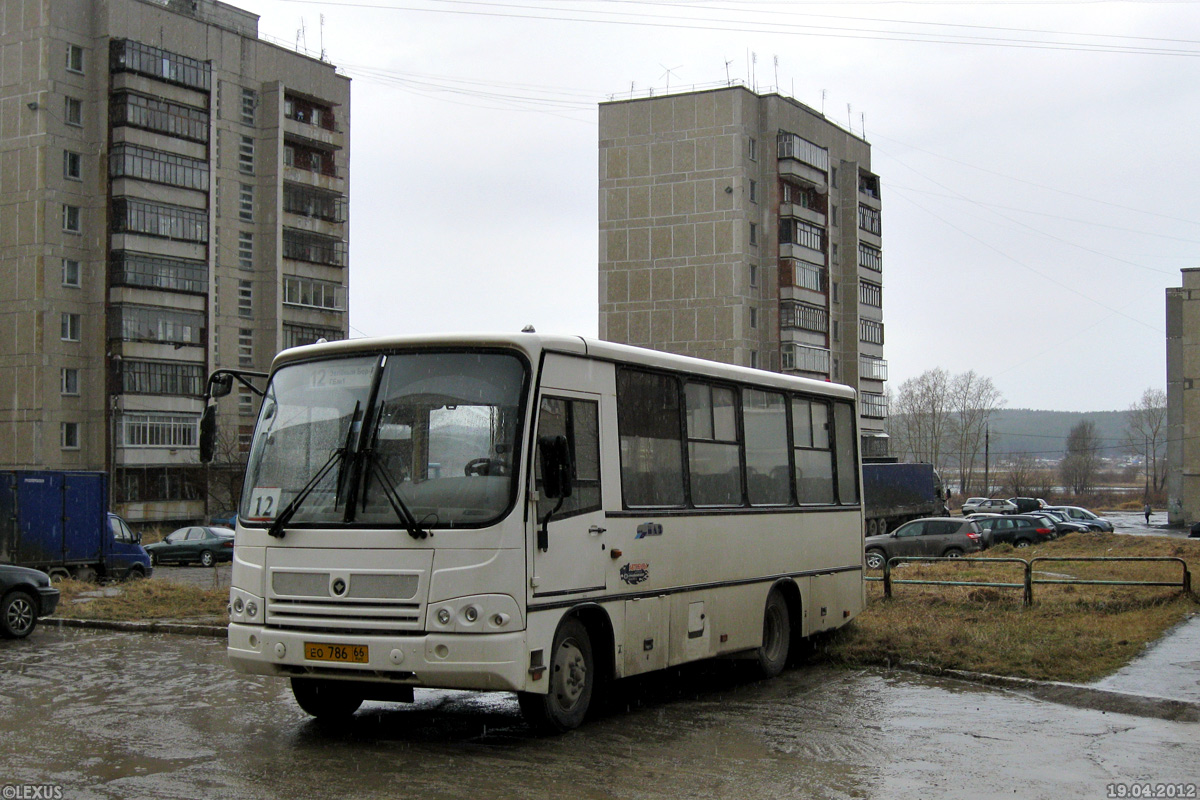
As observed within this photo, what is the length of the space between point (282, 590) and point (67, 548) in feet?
73.7

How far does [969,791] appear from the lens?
794cm

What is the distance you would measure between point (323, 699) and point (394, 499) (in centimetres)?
211

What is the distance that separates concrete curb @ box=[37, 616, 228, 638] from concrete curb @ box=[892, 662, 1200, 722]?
9.60 metres

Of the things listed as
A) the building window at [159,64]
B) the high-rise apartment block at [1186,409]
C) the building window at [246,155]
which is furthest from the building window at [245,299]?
the high-rise apartment block at [1186,409]

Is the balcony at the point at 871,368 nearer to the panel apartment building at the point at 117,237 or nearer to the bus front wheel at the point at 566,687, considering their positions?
the panel apartment building at the point at 117,237

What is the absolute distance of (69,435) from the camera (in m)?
59.7

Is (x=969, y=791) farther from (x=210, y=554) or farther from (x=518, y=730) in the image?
(x=210, y=554)

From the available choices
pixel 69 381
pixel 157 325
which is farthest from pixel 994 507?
pixel 69 381

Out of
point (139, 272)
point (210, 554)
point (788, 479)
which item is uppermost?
point (139, 272)

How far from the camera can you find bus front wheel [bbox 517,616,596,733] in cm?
938

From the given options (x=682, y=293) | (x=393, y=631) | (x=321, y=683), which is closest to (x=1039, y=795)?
(x=393, y=631)

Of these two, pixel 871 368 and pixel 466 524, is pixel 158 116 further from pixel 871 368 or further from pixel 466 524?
pixel 466 524

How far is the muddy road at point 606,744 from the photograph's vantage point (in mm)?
7930

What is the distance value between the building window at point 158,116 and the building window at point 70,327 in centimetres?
954
